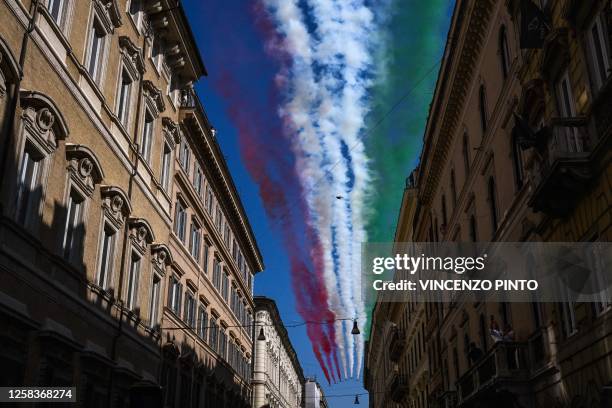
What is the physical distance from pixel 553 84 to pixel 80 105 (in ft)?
38.5

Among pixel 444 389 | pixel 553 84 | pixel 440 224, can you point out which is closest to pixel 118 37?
pixel 553 84

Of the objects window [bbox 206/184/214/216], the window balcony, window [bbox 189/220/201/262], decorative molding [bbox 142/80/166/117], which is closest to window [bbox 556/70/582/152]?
the window balcony

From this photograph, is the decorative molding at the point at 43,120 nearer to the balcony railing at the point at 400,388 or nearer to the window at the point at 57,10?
the window at the point at 57,10

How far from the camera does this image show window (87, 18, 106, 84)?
64.0 feet

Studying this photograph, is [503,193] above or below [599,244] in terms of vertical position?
above

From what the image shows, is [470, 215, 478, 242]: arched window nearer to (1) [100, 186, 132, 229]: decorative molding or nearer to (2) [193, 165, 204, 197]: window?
(2) [193, 165, 204, 197]: window

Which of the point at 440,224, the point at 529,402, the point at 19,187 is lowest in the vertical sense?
the point at 529,402

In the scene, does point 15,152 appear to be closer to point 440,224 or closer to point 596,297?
point 596,297

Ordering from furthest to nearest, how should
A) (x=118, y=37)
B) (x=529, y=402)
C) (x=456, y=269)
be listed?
(x=456, y=269) → (x=118, y=37) → (x=529, y=402)

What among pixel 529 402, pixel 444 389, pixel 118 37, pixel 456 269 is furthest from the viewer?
pixel 444 389

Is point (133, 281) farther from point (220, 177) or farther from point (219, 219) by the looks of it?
point (219, 219)

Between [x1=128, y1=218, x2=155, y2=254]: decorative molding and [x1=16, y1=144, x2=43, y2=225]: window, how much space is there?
21.4ft

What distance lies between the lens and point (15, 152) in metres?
14.7

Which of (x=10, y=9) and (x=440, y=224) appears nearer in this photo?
(x=10, y=9)
